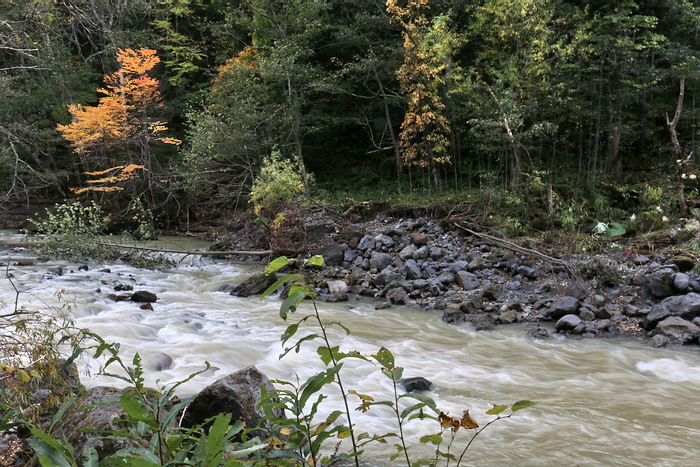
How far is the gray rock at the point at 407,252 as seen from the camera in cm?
1035

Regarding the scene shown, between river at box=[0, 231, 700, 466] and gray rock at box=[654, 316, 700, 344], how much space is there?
0.18 meters

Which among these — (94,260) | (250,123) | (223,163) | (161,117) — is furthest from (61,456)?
(161,117)

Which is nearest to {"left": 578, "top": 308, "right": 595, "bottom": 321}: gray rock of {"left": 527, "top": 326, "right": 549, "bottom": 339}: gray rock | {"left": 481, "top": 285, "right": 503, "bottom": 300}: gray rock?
{"left": 527, "top": 326, "right": 549, "bottom": 339}: gray rock

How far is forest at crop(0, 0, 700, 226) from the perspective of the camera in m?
12.5

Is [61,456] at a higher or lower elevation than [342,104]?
lower

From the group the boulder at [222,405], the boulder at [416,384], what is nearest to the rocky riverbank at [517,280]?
the boulder at [416,384]

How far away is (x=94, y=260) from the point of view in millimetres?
11453

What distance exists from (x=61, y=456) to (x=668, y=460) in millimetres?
4026

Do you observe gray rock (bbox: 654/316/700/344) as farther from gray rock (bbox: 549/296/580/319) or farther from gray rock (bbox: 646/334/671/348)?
gray rock (bbox: 549/296/580/319)

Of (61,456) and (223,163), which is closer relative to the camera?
(61,456)

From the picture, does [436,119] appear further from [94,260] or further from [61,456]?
[61,456]

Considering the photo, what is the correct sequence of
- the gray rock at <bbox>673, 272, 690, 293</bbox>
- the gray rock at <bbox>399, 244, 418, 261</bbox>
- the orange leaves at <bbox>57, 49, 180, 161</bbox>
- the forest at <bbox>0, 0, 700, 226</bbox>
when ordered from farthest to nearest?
1. the orange leaves at <bbox>57, 49, 180, 161</bbox>
2. the forest at <bbox>0, 0, 700, 226</bbox>
3. the gray rock at <bbox>399, 244, 418, 261</bbox>
4. the gray rock at <bbox>673, 272, 690, 293</bbox>

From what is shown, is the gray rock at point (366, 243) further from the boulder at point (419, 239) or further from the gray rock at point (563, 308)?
the gray rock at point (563, 308)

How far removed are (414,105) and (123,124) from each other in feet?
35.0
